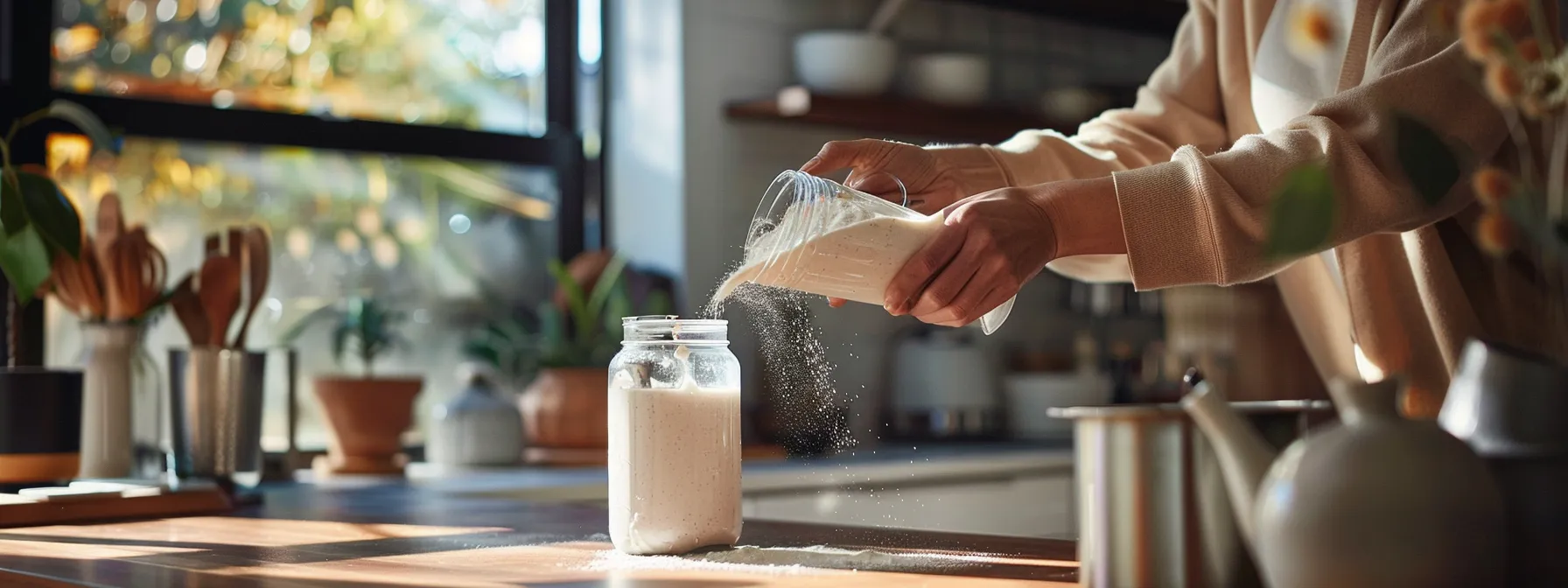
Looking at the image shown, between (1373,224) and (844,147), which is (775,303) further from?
(1373,224)

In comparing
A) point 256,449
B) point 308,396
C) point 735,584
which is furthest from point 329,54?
point 735,584

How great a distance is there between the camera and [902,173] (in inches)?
52.4

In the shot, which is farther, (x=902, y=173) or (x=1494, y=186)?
(x=902, y=173)

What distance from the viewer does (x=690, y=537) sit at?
112cm

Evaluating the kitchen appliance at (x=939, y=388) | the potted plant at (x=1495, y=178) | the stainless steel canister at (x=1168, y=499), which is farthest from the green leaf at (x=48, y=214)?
the kitchen appliance at (x=939, y=388)

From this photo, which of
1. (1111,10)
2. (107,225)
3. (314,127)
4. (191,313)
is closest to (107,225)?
(107,225)

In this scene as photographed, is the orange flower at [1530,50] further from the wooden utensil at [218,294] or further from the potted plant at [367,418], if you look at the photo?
the potted plant at [367,418]

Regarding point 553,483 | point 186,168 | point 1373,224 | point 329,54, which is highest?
point 329,54

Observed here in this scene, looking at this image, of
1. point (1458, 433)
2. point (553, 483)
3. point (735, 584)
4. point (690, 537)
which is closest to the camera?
point (1458, 433)

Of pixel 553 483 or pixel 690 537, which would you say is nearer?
pixel 690 537

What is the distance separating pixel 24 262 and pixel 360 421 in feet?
2.86

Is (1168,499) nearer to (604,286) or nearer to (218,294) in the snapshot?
(218,294)

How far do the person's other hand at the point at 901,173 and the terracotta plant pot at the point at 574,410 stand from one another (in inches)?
51.3

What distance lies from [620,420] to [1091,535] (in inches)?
17.8
